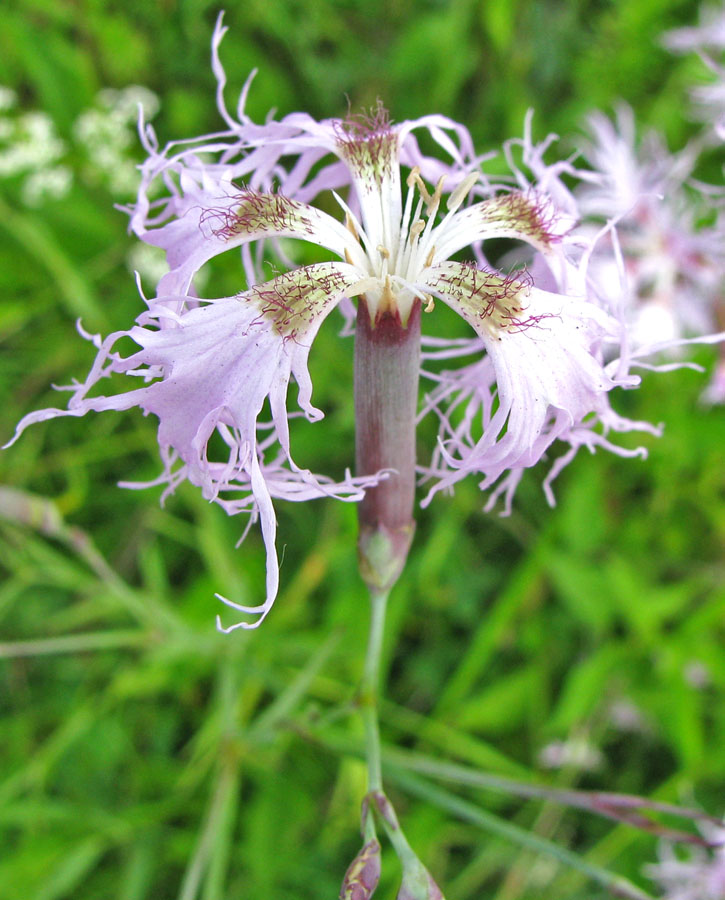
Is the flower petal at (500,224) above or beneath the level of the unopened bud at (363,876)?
above

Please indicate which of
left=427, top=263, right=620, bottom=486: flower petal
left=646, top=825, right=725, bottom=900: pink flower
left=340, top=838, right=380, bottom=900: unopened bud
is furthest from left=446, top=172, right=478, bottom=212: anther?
left=646, top=825, right=725, bottom=900: pink flower

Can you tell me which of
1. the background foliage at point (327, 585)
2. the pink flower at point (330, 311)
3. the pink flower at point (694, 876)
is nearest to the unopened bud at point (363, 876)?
the pink flower at point (330, 311)

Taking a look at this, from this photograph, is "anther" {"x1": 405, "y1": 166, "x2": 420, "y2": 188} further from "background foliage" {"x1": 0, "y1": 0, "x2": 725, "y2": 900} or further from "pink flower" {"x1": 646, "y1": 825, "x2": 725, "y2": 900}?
"pink flower" {"x1": 646, "y1": 825, "x2": 725, "y2": 900}

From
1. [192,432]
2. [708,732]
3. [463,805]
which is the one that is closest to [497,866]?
[708,732]

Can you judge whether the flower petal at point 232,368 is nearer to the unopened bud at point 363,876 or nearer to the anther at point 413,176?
the anther at point 413,176

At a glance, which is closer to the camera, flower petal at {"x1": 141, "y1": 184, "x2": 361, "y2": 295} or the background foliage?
flower petal at {"x1": 141, "y1": 184, "x2": 361, "y2": 295}

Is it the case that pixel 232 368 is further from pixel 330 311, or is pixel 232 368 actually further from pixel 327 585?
pixel 327 585

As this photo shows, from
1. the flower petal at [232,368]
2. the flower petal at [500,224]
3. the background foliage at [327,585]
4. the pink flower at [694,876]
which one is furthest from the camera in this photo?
the background foliage at [327,585]
